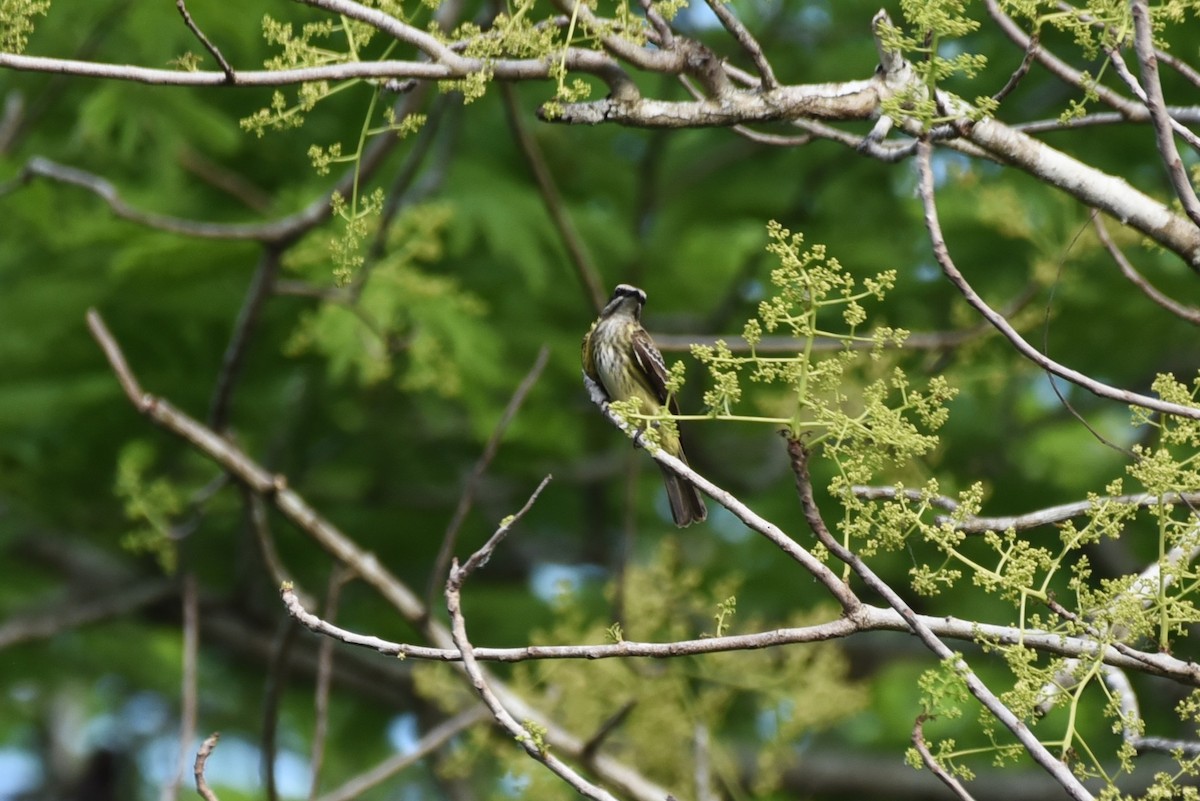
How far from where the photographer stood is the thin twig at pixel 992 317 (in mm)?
2904

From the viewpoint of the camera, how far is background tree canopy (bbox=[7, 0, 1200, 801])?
604 cm

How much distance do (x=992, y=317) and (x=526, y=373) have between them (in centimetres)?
533

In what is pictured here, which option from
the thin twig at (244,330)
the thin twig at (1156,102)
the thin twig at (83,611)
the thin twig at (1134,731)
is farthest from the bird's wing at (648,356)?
the thin twig at (83,611)

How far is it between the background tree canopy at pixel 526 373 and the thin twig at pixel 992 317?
0.51m

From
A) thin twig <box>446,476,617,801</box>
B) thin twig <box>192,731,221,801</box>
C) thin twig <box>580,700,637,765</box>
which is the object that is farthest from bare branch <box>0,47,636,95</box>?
thin twig <box>580,700,637,765</box>

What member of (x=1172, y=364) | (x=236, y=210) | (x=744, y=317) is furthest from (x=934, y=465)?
(x=236, y=210)

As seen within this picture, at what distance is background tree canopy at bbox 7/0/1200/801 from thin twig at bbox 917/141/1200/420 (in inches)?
19.9

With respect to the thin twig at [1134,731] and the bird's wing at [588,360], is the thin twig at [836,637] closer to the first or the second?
the thin twig at [1134,731]

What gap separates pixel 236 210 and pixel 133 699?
200 inches

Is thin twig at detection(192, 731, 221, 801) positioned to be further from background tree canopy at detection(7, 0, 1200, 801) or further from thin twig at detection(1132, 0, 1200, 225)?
thin twig at detection(1132, 0, 1200, 225)

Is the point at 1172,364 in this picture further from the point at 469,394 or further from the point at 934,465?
the point at 469,394

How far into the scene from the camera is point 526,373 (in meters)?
8.16

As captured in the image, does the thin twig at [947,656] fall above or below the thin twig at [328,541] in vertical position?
below

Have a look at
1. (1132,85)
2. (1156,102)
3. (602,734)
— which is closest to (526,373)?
(602,734)
